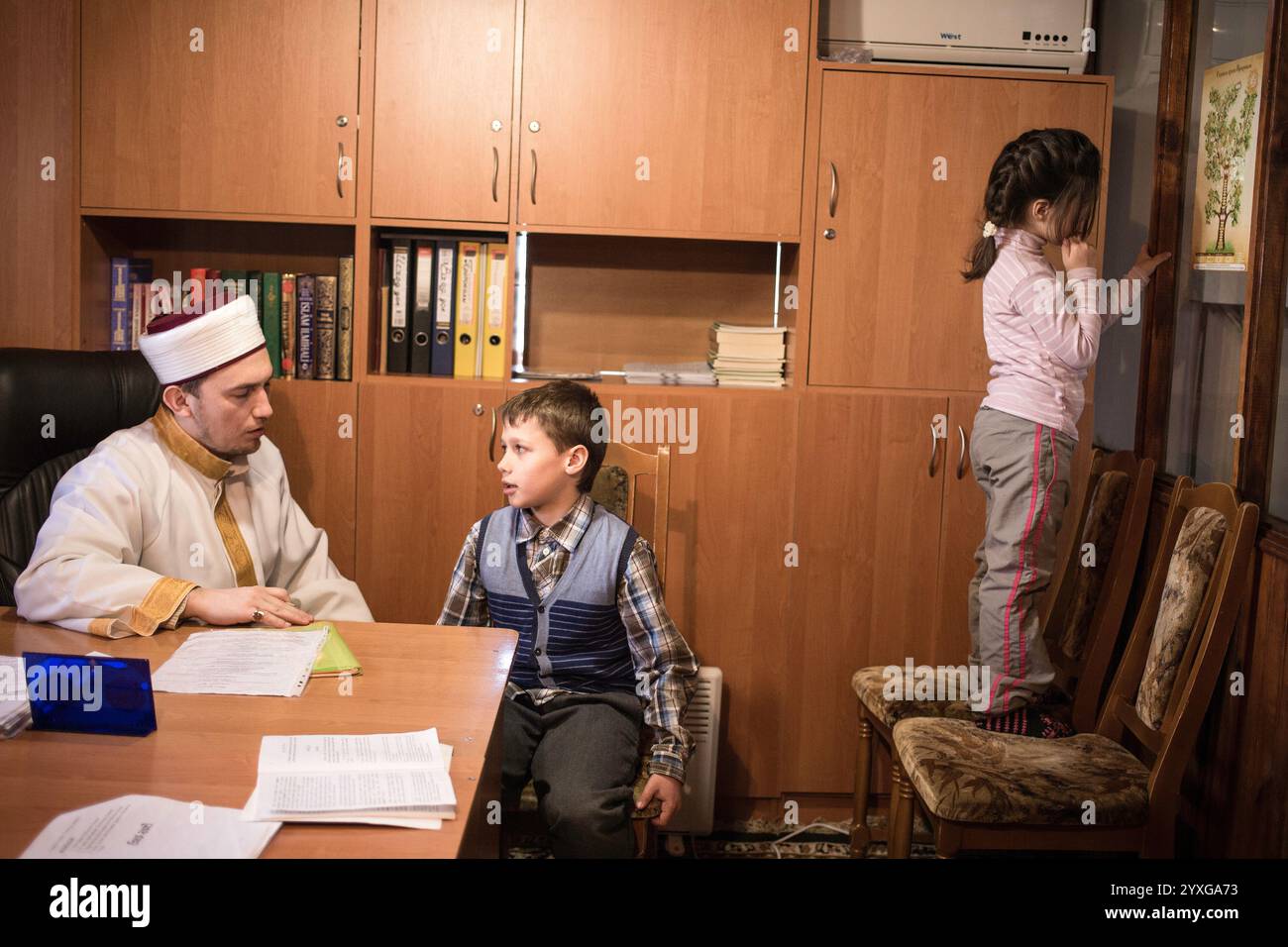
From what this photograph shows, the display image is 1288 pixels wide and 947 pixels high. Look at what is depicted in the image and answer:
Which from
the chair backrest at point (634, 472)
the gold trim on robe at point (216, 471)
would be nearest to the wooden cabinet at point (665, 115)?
the chair backrest at point (634, 472)

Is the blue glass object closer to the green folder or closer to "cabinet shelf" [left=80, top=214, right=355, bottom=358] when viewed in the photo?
the green folder

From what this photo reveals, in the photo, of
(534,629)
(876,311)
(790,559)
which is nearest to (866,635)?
(790,559)

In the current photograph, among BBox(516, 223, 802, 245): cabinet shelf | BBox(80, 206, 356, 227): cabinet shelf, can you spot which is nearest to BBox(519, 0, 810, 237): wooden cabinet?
BBox(516, 223, 802, 245): cabinet shelf

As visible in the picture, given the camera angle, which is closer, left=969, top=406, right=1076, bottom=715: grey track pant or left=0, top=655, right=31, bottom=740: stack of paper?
left=0, top=655, right=31, bottom=740: stack of paper

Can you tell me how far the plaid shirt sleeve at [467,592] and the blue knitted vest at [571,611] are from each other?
2 cm

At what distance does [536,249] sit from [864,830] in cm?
175

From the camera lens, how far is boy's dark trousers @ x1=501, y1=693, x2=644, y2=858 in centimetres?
209

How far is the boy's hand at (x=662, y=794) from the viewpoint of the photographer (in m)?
2.14

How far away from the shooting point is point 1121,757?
2.29 metres

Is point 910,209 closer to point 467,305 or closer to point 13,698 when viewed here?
point 467,305

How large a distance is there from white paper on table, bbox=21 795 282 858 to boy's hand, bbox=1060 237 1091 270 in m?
2.08

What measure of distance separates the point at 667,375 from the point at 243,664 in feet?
5.26
